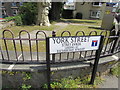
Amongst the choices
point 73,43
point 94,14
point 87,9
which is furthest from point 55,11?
point 73,43

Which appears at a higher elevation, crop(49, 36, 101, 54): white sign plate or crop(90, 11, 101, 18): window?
crop(90, 11, 101, 18): window

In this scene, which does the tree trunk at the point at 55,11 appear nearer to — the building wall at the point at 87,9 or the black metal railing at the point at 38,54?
the building wall at the point at 87,9

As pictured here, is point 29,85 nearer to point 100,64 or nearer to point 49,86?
point 49,86

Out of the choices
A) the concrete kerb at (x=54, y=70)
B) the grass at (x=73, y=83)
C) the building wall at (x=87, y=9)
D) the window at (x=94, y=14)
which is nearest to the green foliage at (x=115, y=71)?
the concrete kerb at (x=54, y=70)

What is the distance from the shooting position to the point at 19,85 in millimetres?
2305

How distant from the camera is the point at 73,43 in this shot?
76.3 inches

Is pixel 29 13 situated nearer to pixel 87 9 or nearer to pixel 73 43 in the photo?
pixel 73 43

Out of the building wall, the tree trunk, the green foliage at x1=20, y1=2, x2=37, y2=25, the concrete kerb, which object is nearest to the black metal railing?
the concrete kerb

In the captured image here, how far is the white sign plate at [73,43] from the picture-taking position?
5.97 ft

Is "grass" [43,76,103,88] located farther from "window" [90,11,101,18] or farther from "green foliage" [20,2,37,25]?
"window" [90,11,101,18]

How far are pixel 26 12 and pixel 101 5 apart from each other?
18000 millimetres

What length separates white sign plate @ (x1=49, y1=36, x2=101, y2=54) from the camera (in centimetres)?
182

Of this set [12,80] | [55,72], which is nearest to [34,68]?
[55,72]

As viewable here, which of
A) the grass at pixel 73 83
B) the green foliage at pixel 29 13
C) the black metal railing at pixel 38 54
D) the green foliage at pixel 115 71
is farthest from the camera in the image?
the green foliage at pixel 29 13
